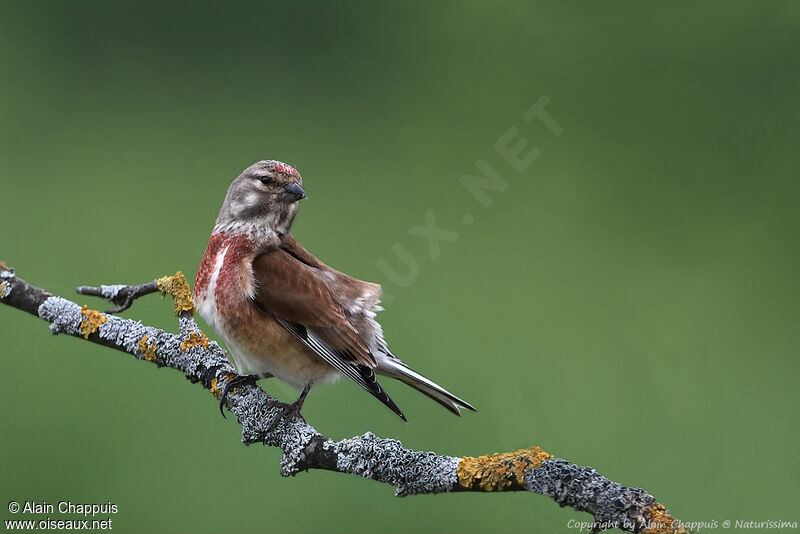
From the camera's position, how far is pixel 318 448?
183cm

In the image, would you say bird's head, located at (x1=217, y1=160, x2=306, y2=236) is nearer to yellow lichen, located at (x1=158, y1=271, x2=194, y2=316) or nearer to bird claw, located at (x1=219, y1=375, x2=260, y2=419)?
yellow lichen, located at (x1=158, y1=271, x2=194, y2=316)

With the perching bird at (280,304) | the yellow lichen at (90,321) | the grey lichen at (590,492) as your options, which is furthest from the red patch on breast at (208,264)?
the grey lichen at (590,492)

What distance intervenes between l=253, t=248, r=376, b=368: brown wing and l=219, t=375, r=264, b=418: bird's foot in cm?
17

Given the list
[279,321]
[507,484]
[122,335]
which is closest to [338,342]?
[279,321]

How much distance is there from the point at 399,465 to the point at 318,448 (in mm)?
241

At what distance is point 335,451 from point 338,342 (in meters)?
0.42

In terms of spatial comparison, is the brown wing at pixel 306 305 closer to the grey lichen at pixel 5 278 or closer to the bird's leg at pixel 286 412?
the bird's leg at pixel 286 412

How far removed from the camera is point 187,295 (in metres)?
2.24

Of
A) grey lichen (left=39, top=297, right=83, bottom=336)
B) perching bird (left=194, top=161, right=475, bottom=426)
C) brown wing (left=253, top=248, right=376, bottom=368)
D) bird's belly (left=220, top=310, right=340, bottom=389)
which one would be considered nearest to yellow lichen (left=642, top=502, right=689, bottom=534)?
perching bird (left=194, top=161, right=475, bottom=426)

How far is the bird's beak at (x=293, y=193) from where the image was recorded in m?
2.22

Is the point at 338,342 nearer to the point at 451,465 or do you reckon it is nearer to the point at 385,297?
the point at 385,297

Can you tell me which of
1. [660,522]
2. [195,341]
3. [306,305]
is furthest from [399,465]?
[195,341]

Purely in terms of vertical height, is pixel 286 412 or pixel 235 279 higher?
pixel 235 279

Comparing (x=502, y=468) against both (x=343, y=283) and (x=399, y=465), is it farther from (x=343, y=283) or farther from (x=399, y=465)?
(x=343, y=283)
